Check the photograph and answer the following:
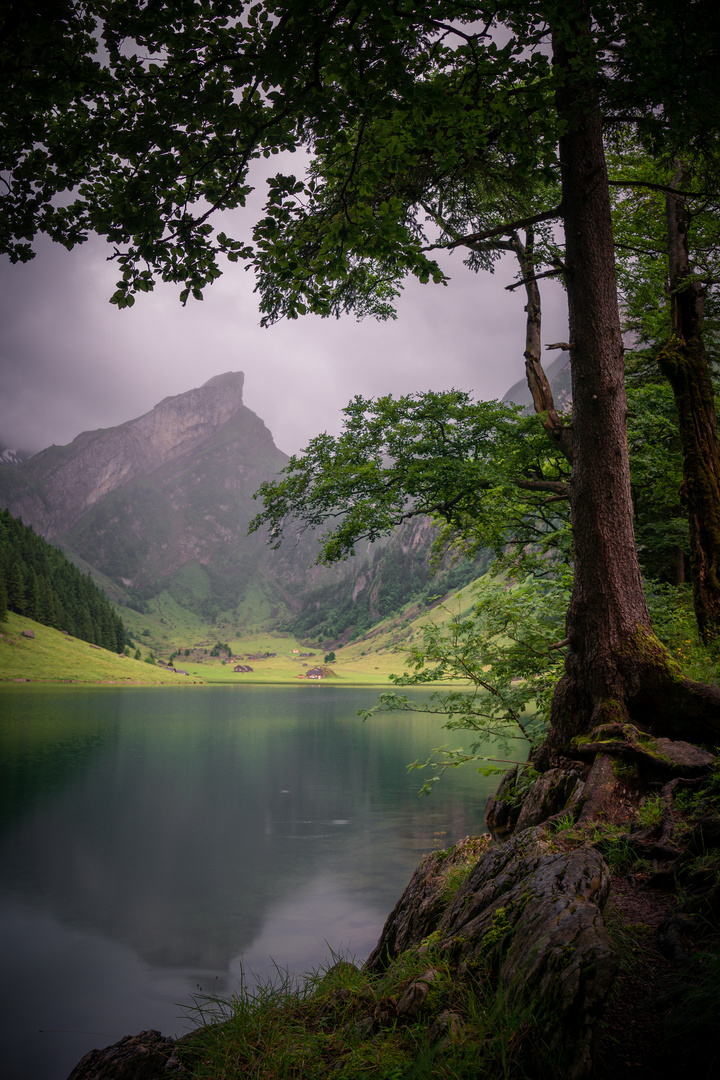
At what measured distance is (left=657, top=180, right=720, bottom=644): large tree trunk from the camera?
9242 mm

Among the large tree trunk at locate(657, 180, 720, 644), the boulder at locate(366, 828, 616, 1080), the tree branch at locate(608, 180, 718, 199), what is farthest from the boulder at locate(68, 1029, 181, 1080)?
the tree branch at locate(608, 180, 718, 199)

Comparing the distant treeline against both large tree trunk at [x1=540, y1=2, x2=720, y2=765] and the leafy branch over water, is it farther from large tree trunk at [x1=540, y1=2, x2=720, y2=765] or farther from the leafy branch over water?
large tree trunk at [x1=540, y1=2, x2=720, y2=765]

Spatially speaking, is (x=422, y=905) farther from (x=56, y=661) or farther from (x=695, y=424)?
(x=56, y=661)

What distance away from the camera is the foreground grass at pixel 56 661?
315 feet

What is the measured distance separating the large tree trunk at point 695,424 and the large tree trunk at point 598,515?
123 inches

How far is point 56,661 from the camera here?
102m

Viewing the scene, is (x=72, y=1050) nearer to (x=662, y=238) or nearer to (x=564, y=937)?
(x=564, y=937)

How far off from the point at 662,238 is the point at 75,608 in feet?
444

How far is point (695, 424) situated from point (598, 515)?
4.30 meters

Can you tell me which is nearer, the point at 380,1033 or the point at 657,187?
the point at 380,1033

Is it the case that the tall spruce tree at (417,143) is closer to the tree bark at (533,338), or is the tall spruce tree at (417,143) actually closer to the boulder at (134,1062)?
the tree bark at (533,338)

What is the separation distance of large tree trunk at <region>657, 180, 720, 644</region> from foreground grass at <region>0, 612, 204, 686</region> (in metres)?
105

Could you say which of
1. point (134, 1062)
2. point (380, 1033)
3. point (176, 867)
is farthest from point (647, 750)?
point (176, 867)

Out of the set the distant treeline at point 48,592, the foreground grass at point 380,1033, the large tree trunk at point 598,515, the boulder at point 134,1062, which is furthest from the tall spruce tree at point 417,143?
the distant treeline at point 48,592
